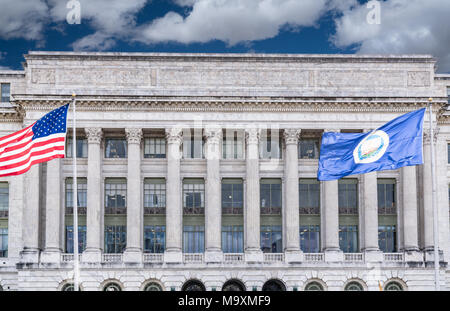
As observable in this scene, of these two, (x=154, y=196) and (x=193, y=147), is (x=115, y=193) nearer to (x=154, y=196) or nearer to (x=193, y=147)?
(x=154, y=196)

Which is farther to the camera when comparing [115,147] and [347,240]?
[115,147]

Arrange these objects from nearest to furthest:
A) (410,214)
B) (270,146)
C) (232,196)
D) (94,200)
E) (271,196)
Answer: (94,200) < (410,214) < (232,196) < (271,196) < (270,146)

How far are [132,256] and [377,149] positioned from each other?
35.4 m

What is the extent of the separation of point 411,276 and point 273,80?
20.9 metres

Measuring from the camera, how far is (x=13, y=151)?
3741cm

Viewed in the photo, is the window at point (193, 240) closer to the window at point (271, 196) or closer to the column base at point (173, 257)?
the column base at point (173, 257)

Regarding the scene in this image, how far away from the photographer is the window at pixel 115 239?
65312 mm

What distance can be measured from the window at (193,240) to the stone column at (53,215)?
11.0m

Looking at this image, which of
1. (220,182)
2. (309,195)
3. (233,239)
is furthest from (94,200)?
(309,195)

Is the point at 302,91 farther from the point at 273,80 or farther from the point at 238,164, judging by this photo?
the point at 238,164

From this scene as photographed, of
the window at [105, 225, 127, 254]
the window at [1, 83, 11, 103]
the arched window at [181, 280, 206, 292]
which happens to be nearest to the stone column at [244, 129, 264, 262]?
the arched window at [181, 280, 206, 292]

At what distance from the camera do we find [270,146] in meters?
67.4
